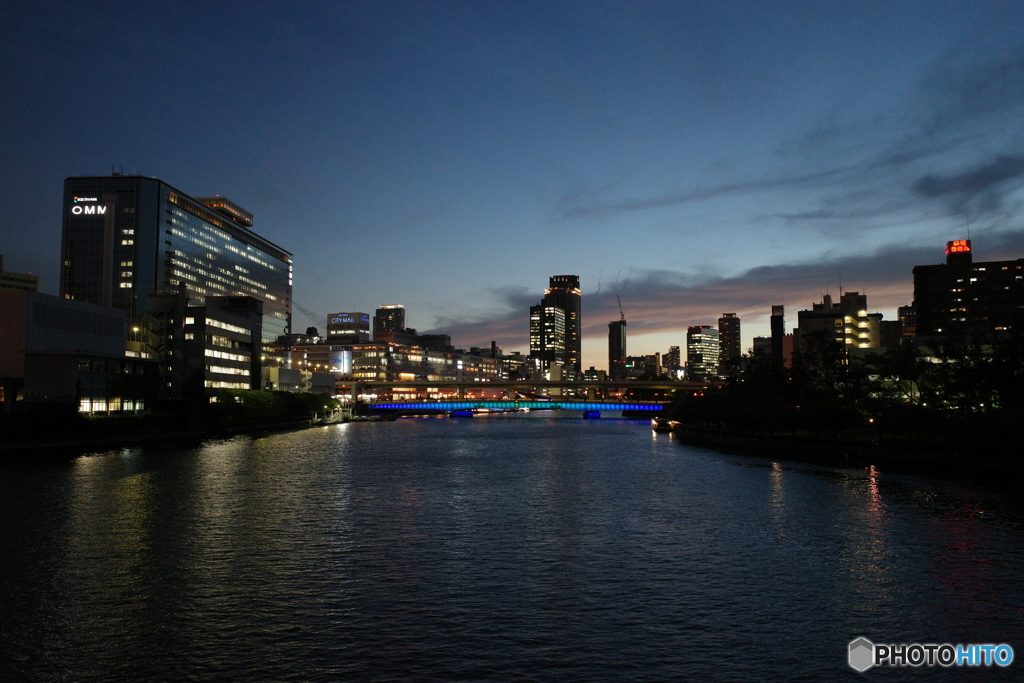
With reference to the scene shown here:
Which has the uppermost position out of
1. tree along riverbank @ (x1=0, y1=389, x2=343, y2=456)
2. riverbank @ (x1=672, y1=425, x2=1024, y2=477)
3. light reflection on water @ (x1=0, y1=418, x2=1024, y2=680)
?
tree along riverbank @ (x1=0, y1=389, x2=343, y2=456)

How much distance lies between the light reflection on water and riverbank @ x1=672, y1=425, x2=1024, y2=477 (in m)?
9.68

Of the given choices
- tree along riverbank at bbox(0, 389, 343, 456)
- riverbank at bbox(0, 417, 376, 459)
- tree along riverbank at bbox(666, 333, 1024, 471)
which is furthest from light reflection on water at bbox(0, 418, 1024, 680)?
tree along riverbank at bbox(0, 389, 343, 456)

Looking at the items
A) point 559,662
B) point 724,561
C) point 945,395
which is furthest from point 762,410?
point 559,662

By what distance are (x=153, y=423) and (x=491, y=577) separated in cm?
10336

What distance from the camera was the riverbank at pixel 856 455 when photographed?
74.7 meters

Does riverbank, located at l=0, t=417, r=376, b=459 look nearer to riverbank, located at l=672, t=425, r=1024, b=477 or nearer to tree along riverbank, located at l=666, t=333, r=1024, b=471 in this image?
riverbank, located at l=672, t=425, r=1024, b=477

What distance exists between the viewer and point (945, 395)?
9094 cm

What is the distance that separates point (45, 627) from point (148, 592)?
4909 mm

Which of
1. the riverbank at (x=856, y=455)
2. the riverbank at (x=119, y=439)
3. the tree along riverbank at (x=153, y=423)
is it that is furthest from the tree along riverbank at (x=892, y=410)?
the tree along riverbank at (x=153, y=423)

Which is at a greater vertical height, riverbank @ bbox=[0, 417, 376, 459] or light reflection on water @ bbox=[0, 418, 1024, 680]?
riverbank @ bbox=[0, 417, 376, 459]

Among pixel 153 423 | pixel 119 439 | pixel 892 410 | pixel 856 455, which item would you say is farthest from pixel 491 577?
pixel 153 423

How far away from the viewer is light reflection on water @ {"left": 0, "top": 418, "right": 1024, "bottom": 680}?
25266 mm

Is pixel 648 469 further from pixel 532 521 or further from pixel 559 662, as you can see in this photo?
pixel 559 662

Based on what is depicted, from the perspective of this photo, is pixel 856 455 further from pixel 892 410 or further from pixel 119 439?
pixel 119 439
